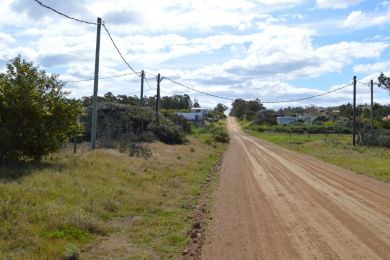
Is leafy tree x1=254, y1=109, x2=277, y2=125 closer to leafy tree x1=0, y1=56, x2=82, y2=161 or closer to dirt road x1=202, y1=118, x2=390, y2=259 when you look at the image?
dirt road x1=202, y1=118, x2=390, y2=259

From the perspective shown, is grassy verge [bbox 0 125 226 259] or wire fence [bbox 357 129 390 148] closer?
grassy verge [bbox 0 125 226 259]

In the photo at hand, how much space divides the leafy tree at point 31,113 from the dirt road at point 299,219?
18.4ft

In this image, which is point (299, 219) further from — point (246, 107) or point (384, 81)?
point (246, 107)

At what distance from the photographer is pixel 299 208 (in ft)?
45.0

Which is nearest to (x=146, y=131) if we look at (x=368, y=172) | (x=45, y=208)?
(x=368, y=172)

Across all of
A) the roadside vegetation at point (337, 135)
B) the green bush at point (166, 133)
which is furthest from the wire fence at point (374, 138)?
the green bush at point (166, 133)

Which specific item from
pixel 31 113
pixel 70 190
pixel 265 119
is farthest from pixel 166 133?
pixel 265 119

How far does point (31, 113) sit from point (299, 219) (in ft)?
28.3

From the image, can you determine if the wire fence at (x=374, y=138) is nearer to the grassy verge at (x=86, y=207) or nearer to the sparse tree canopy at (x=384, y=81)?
the sparse tree canopy at (x=384, y=81)

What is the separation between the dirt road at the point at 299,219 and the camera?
908 centimetres

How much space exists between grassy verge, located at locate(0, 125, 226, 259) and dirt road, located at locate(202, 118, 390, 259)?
98cm

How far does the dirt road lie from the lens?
9078 mm

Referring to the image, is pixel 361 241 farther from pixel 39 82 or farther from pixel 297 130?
pixel 297 130

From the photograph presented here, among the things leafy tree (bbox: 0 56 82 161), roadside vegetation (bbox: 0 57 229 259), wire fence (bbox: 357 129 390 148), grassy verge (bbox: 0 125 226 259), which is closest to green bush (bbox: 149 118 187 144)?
roadside vegetation (bbox: 0 57 229 259)
